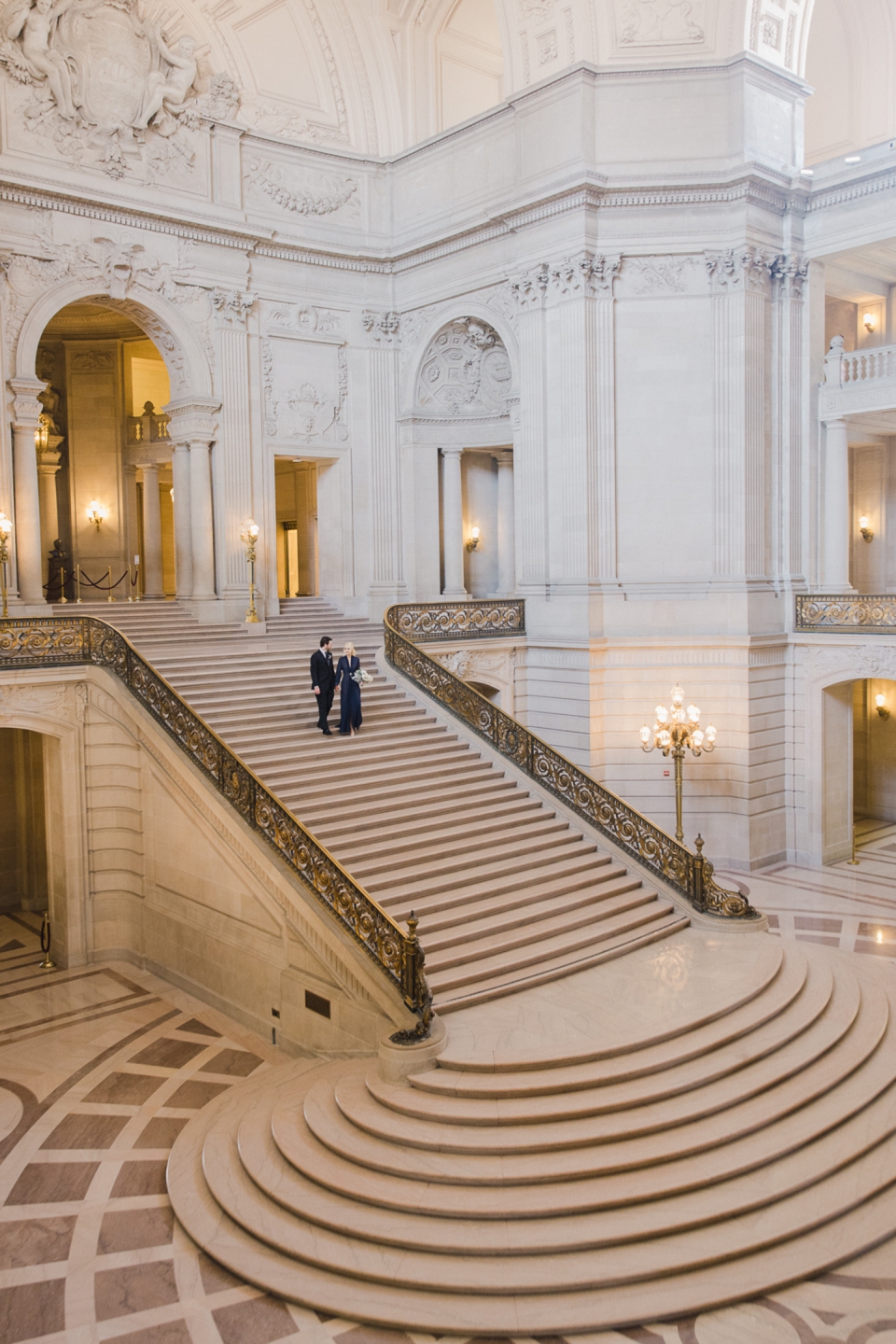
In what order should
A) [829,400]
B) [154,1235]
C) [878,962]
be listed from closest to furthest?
[154,1235] → [878,962] → [829,400]

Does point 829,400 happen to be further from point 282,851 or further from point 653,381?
point 282,851

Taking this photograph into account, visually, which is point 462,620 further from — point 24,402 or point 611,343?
point 24,402

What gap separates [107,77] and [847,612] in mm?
14337

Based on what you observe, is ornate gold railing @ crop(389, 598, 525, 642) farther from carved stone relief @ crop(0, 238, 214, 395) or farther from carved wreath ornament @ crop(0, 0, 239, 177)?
carved wreath ornament @ crop(0, 0, 239, 177)

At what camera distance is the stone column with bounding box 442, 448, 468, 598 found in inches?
794

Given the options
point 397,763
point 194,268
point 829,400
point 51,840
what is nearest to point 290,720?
point 397,763

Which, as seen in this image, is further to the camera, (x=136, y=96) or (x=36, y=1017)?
(x=136, y=96)

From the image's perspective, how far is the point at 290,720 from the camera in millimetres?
13734

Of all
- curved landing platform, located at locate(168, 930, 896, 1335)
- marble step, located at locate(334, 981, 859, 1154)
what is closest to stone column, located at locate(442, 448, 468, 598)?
curved landing platform, located at locate(168, 930, 896, 1335)

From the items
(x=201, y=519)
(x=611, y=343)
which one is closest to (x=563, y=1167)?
(x=611, y=343)

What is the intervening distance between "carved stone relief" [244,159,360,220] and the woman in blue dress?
31.5 ft

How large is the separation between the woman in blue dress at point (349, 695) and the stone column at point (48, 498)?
382 inches

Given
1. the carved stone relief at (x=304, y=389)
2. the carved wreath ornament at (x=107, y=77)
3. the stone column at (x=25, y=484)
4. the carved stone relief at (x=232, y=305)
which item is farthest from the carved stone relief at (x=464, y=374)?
the stone column at (x=25, y=484)

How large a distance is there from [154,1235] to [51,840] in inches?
286
